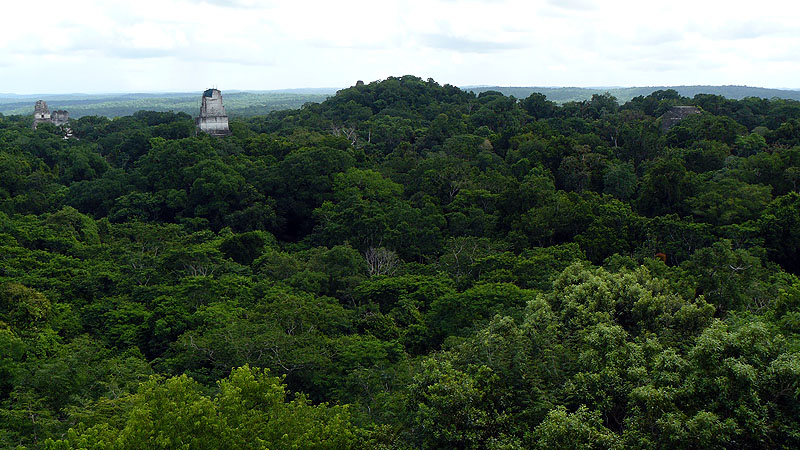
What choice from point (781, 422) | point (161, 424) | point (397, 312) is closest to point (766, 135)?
point (397, 312)

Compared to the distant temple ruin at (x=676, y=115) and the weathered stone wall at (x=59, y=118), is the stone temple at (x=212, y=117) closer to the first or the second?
the weathered stone wall at (x=59, y=118)

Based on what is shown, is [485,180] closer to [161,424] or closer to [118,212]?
[118,212]

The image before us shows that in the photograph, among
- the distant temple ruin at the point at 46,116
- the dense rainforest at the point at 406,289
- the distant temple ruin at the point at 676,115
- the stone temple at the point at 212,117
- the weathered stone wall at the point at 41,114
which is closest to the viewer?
the dense rainforest at the point at 406,289

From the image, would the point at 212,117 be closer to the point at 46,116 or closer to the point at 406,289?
the point at 46,116

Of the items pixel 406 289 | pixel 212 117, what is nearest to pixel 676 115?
pixel 212 117

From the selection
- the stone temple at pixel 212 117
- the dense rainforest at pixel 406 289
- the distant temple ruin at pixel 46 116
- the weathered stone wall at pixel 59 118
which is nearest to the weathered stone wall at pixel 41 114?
the distant temple ruin at pixel 46 116
